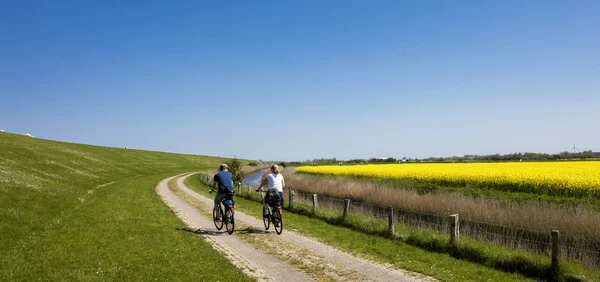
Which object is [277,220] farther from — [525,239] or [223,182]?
[525,239]

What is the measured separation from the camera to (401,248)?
1382 cm

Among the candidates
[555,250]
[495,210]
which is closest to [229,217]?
[555,250]

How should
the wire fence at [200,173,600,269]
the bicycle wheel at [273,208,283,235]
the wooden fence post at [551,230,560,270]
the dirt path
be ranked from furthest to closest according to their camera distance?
the bicycle wheel at [273,208,283,235]
the wire fence at [200,173,600,269]
the wooden fence post at [551,230,560,270]
the dirt path

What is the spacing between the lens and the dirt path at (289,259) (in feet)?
33.3

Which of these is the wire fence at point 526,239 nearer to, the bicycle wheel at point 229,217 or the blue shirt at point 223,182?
the bicycle wheel at point 229,217

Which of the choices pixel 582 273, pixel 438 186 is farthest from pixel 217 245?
pixel 438 186

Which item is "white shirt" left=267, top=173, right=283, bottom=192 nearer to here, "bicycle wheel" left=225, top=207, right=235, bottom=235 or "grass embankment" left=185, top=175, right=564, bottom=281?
"bicycle wheel" left=225, top=207, right=235, bottom=235

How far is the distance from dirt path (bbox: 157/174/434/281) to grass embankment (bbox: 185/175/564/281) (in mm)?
799

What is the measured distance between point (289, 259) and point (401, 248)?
4.50 m

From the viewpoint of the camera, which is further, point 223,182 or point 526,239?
point 223,182

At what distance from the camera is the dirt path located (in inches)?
400

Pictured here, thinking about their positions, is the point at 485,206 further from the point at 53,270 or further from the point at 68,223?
the point at 68,223

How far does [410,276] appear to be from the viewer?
33.4ft

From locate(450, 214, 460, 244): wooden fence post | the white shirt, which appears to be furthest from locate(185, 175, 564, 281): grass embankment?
the white shirt
